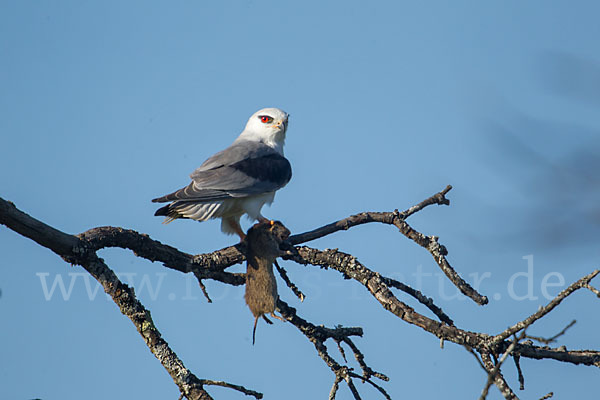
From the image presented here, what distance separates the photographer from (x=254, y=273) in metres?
4.50

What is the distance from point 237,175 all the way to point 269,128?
1506 mm

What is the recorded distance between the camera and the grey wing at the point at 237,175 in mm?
5629

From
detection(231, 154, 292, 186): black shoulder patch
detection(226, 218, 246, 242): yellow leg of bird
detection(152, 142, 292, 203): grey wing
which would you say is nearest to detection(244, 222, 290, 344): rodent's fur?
detection(152, 142, 292, 203): grey wing

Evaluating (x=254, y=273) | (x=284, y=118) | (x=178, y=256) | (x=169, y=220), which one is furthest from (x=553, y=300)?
(x=284, y=118)

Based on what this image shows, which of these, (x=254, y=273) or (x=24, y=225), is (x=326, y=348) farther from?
(x=24, y=225)

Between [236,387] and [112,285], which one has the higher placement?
[112,285]

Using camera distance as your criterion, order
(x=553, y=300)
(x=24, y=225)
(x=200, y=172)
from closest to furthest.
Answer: (x=553, y=300) < (x=24, y=225) < (x=200, y=172)

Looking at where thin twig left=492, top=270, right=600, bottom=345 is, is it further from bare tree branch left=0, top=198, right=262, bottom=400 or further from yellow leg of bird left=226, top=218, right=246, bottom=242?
yellow leg of bird left=226, top=218, right=246, bottom=242

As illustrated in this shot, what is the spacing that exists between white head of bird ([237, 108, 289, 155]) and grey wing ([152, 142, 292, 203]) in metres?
0.40

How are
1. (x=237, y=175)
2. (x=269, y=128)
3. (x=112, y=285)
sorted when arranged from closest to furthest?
1. (x=112, y=285)
2. (x=237, y=175)
3. (x=269, y=128)

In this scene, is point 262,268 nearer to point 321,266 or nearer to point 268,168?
point 321,266

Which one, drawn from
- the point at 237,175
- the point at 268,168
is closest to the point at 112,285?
the point at 237,175

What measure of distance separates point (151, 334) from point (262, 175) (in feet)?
8.30

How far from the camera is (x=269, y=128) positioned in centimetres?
742
